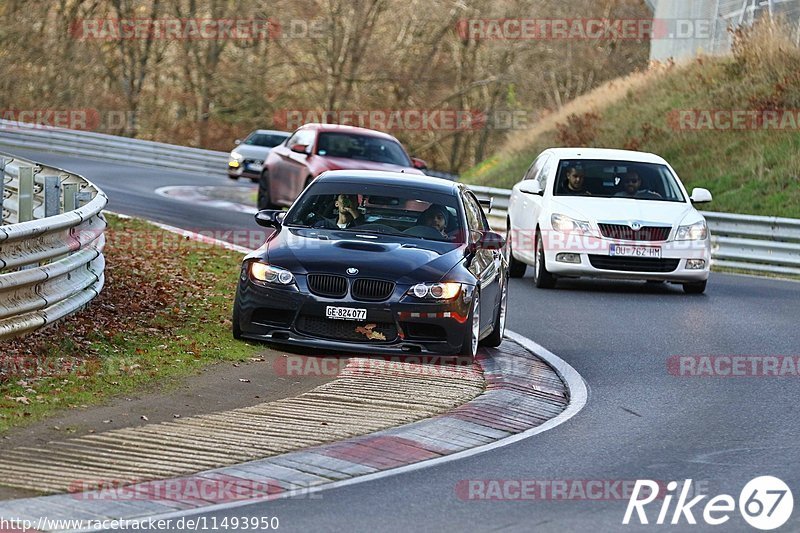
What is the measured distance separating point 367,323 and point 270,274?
0.92 metres

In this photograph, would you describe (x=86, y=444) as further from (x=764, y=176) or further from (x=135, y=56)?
(x=135, y=56)

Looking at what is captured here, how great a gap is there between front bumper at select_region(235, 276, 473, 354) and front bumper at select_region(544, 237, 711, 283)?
6434 millimetres

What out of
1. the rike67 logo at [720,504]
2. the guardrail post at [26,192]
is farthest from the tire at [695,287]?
the rike67 logo at [720,504]

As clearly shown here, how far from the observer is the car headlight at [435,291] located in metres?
11.7

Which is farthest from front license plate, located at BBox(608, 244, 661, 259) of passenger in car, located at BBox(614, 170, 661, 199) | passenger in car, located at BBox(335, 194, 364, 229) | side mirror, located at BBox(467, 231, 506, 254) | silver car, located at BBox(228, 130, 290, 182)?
silver car, located at BBox(228, 130, 290, 182)

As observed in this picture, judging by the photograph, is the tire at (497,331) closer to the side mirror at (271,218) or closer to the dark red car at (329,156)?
the side mirror at (271,218)

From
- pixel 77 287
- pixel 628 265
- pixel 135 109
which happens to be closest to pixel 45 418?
pixel 77 287

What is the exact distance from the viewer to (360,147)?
78.9 ft

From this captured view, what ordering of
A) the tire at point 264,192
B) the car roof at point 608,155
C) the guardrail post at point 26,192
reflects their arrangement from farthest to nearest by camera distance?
the tire at point 264,192
the car roof at point 608,155
the guardrail post at point 26,192

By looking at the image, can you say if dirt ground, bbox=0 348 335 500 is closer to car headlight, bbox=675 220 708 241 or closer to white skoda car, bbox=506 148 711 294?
white skoda car, bbox=506 148 711 294

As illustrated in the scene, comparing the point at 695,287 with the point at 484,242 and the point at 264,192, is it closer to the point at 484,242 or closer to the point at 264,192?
the point at 484,242

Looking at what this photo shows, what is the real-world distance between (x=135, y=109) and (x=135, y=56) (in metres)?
2.09

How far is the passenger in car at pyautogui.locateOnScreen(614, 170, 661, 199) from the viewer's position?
61.9 feet

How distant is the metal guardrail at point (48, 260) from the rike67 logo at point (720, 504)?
495cm
